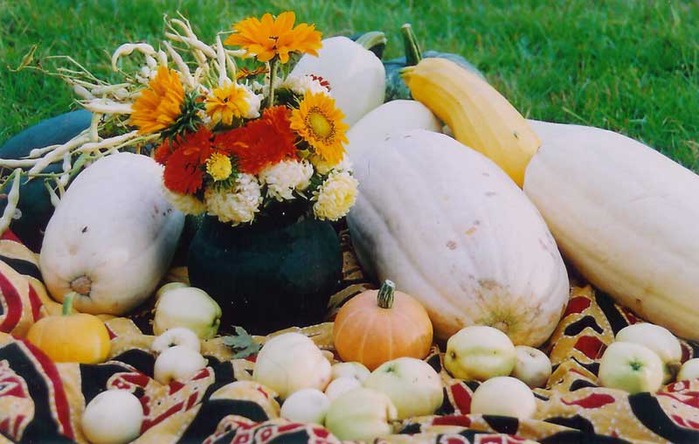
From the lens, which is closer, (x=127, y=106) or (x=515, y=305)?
(x=515, y=305)

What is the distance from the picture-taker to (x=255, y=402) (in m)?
1.87

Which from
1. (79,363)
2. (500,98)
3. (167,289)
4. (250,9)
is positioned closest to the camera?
(79,363)

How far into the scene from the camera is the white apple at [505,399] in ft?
6.30

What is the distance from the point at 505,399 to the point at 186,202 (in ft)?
2.86

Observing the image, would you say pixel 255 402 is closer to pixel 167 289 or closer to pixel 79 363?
pixel 79 363

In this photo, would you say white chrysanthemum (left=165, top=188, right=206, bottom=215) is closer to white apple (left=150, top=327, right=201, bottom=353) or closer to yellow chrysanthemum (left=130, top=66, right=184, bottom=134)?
yellow chrysanthemum (left=130, top=66, right=184, bottom=134)

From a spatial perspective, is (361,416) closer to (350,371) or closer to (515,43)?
(350,371)

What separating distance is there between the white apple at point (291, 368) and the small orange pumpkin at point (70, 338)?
39 centimetres

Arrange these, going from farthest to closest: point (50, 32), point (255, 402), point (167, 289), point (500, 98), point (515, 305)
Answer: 1. point (50, 32)
2. point (500, 98)
3. point (167, 289)
4. point (515, 305)
5. point (255, 402)

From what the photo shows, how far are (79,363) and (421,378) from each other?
739 millimetres

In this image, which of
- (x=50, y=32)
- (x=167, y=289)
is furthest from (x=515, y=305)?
(x=50, y=32)

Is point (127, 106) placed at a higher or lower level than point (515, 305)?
higher

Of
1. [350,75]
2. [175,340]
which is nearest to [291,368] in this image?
[175,340]

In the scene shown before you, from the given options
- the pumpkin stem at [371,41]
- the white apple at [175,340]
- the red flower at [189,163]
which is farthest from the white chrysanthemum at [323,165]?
the pumpkin stem at [371,41]
